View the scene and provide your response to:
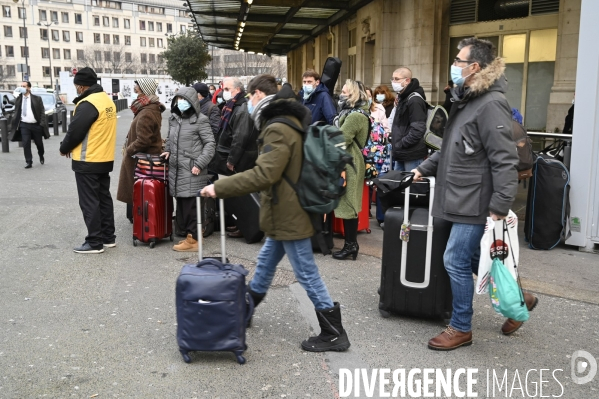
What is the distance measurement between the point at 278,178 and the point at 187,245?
11.5 ft

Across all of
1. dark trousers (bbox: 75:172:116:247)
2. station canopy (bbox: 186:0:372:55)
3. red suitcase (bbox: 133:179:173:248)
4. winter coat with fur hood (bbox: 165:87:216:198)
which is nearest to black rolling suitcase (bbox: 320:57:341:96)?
winter coat with fur hood (bbox: 165:87:216:198)

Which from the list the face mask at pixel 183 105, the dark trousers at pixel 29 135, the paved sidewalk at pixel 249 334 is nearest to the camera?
the paved sidewalk at pixel 249 334

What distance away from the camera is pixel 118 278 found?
6.35m

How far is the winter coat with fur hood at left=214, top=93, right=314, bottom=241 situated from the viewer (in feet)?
13.6

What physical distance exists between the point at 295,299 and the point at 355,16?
1651cm

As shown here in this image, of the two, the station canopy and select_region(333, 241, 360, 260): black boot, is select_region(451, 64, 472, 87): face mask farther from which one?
the station canopy

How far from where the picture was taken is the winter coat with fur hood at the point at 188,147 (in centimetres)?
739

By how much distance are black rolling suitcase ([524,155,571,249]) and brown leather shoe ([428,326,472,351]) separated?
10.9 ft

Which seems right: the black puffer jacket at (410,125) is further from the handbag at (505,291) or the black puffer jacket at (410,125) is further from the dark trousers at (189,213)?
the handbag at (505,291)

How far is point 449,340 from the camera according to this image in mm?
4578

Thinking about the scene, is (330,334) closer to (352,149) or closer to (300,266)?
(300,266)

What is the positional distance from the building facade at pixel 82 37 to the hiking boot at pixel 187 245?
94.3 meters

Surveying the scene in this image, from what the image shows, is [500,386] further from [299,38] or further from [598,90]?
[299,38]

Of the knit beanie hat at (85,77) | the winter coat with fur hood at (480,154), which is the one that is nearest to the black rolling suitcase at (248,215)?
the knit beanie hat at (85,77)
